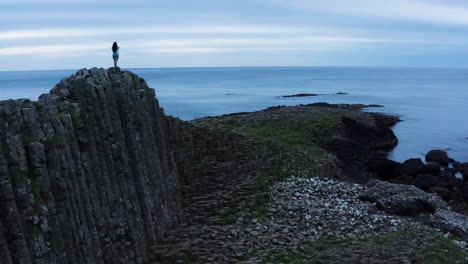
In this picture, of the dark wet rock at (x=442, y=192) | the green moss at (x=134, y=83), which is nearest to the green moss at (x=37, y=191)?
the green moss at (x=134, y=83)

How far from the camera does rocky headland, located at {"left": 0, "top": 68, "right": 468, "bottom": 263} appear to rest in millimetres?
13336

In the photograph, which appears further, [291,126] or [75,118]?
[291,126]

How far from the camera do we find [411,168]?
40781 millimetres

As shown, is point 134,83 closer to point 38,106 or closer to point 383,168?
point 38,106

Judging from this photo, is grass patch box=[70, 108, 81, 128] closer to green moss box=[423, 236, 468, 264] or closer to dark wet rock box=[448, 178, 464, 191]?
green moss box=[423, 236, 468, 264]

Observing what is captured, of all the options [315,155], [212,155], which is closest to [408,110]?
[315,155]

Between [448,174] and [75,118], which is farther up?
[75,118]

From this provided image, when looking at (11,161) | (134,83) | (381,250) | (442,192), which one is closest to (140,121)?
(134,83)

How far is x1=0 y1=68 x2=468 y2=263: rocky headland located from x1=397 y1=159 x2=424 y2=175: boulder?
43.8ft

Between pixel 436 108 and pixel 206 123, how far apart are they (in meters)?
87.6

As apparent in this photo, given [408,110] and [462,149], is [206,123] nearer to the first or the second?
[462,149]

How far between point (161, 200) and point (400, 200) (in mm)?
12047

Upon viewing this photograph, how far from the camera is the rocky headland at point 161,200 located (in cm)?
1334

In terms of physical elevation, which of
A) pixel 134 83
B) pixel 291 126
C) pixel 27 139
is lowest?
pixel 291 126
